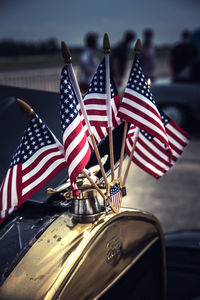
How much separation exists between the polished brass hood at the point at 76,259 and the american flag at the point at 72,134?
7.8 inches

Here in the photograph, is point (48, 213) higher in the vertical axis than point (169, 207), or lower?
higher

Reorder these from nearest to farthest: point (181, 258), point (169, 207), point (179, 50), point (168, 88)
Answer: point (181, 258) → point (169, 207) → point (168, 88) → point (179, 50)

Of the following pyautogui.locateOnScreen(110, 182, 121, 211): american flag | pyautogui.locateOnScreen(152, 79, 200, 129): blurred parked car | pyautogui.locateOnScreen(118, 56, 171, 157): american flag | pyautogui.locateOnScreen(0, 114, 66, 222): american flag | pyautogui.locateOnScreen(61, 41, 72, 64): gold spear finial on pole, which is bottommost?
pyautogui.locateOnScreen(152, 79, 200, 129): blurred parked car

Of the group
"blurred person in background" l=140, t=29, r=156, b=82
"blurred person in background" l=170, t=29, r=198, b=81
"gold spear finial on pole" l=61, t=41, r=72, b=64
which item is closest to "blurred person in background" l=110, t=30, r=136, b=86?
"blurred person in background" l=140, t=29, r=156, b=82

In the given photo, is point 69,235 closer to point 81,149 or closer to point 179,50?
point 81,149

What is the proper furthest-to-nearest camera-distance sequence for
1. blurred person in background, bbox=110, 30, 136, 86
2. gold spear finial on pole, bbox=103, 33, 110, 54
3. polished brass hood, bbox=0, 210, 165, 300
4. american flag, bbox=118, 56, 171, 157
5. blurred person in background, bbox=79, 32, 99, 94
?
blurred person in background, bbox=110, 30, 136, 86 < blurred person in background, bbox=79, 32, 99, 94 < american flag, bbox=118, 56, 171, 157 < gold spear finial on pole, bbox=103, 33, 110, 54 < polished brass hood, bbox=0, 210, 165, 300

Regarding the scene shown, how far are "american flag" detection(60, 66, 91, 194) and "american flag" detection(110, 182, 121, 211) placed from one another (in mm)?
182

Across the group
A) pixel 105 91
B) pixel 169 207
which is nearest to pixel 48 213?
pixel 105 91

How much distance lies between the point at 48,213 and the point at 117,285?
40cm

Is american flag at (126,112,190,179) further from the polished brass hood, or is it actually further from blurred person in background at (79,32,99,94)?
blurred person in background at (79,32,99,94)

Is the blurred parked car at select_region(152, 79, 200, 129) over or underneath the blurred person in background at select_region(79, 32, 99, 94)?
underneath

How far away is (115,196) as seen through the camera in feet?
4.71

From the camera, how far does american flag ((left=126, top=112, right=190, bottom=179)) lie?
1.80m

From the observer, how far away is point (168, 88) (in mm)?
7461
